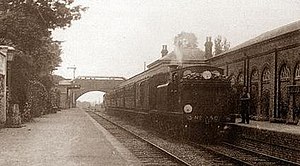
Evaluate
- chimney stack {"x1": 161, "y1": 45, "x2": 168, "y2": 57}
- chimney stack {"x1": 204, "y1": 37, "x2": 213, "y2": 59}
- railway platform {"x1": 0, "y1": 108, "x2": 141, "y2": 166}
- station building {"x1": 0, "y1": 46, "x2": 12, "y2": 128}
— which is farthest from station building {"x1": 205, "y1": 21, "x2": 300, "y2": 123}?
chimney stack {"x1": 161, "y1": 45, "x2": 168, "y2": 57}

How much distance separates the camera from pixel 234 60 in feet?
99.4

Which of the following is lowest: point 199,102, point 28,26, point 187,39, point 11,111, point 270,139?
point 270,139

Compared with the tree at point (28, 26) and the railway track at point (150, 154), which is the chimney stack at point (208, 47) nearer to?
the tree at point (28, 26)

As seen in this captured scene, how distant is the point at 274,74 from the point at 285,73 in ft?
2.94

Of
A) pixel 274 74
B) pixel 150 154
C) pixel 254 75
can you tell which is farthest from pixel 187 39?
pixel 150 154

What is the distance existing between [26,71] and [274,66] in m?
14.0

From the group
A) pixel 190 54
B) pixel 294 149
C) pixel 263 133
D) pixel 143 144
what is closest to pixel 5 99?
pixel 143 144

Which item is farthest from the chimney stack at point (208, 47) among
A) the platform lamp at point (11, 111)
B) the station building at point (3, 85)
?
the station building at point (3, 85)

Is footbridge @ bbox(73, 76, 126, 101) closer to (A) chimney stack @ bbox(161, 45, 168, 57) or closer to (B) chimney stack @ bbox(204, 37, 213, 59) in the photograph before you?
(A) chimney stack @ bbox(161, 45, 168, 57)

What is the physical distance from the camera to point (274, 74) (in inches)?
943

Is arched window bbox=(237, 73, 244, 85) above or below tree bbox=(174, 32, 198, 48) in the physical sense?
below

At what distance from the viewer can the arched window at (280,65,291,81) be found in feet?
74.5

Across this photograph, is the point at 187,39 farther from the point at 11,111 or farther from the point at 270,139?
the point at 270,139

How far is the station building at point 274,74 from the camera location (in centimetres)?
2184
